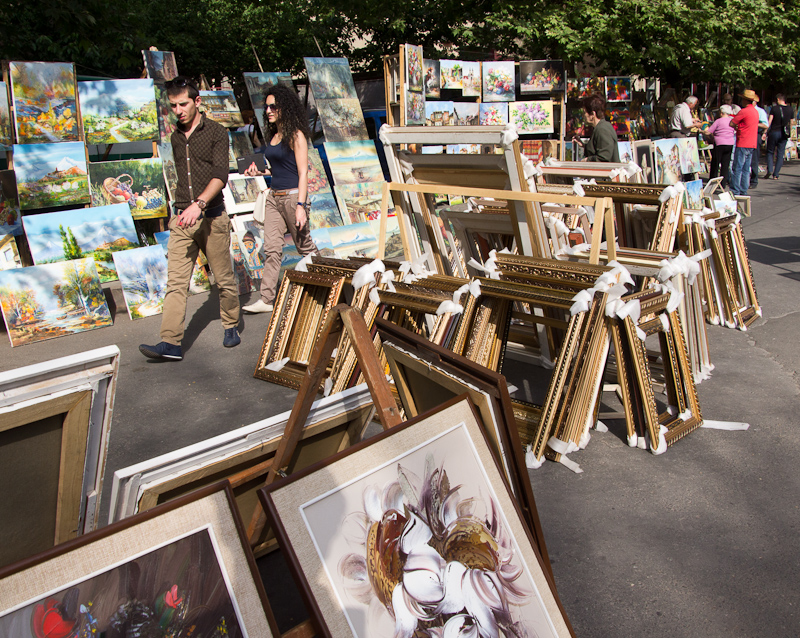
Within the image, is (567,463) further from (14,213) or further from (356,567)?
(14,213)

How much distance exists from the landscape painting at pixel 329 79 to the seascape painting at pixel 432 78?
3.60 ft

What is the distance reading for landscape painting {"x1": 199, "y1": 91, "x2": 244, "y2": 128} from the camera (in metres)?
6.84

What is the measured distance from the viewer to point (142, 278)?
548 centimetres

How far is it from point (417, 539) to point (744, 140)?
36.5 feet

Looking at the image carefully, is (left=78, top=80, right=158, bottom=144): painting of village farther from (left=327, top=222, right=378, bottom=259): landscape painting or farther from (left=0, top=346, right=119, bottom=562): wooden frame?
(left=0, top=346, right=119, bottom=562): wooden frame

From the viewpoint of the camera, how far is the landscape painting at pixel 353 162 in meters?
7.04

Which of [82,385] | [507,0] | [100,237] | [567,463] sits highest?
[507,0]

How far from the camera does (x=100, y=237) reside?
5.54 metres

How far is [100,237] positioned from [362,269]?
10.1 ft

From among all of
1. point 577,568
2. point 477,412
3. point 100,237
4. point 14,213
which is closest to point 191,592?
point 477,412

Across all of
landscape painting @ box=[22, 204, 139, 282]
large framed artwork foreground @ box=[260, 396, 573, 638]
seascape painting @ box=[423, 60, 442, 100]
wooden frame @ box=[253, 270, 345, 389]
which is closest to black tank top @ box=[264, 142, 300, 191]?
wooden frame @ box=[253, 270, 345, 389]

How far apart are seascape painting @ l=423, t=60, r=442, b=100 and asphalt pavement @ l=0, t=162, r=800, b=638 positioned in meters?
4.78

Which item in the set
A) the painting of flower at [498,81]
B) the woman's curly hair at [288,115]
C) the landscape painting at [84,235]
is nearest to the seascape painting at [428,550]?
the woman's curly hair at [288,115]

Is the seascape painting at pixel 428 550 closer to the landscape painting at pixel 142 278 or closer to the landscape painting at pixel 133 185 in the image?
the landscape painting at pixel 142 278
